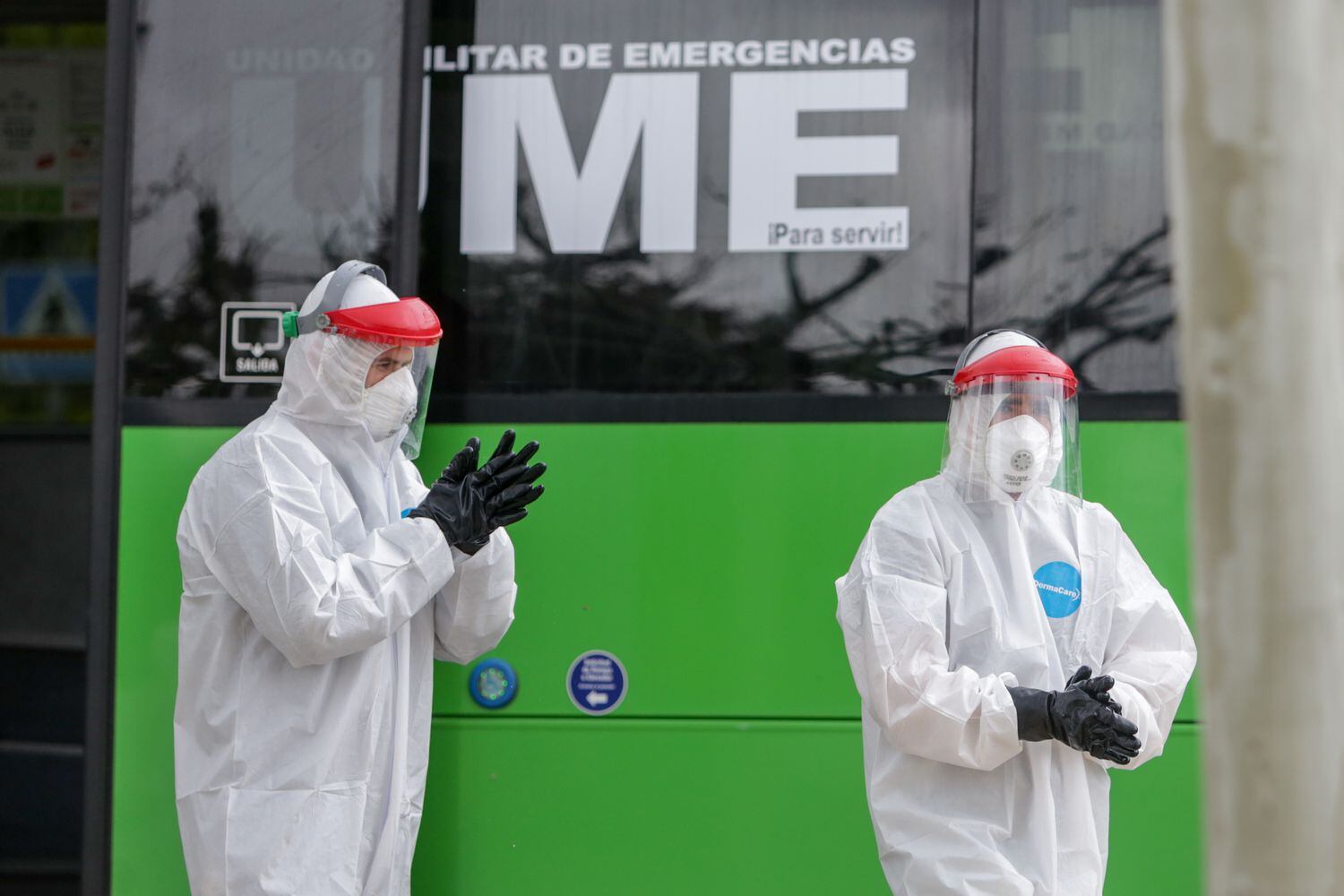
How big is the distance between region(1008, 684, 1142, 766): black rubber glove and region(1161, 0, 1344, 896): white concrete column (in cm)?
123

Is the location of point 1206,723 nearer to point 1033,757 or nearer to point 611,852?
point 1033,757

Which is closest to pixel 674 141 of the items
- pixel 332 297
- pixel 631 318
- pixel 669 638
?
pixel 631 318

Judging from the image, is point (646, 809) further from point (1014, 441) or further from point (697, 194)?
point (697, 194)

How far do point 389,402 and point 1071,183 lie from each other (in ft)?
4.82

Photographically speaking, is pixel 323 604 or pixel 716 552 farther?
pixel 716 552

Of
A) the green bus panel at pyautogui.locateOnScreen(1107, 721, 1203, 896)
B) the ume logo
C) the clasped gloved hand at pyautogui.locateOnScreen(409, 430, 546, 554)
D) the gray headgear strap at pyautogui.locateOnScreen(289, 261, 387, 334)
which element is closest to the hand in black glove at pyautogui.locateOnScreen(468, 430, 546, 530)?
the clasped gloved hand at pyautogui.locateOnScreen(409, 430, 546, 554)

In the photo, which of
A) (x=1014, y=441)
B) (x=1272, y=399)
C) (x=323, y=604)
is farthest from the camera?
(x=1014, y=441)

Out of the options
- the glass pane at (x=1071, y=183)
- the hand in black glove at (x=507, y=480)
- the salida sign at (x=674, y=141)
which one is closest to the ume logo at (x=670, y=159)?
the salida sign at (x=674, y=141)

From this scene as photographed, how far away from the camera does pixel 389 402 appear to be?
9.59ft

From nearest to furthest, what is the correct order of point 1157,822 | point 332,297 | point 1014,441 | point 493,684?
1. point 1014,441
2. point 332,297
3. point 1157,822
4. point 493,684

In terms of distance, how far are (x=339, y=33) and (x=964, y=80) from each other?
1318 mm

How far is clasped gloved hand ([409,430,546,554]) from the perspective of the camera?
A: 282cm

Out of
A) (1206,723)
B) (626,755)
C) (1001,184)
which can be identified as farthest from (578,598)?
(1206,723)

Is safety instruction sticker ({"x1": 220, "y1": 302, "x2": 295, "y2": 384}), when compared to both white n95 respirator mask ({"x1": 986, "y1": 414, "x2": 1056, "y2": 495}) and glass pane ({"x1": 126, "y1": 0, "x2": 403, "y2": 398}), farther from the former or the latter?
white n95 respirator mask ({"x1": 986, "y1": 414, "x2": 1056, "y2": 495})
